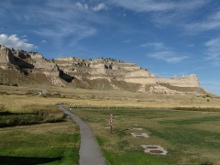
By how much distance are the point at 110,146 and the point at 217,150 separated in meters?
7.71

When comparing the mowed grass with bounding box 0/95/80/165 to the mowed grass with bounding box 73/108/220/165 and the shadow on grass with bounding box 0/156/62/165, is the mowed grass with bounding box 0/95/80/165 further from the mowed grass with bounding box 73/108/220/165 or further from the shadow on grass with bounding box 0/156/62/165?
the mowed grass with bounding box 73/108/220/165

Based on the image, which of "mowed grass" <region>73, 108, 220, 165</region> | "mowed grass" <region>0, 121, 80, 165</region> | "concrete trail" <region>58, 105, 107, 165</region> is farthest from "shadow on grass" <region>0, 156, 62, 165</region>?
"mowed grass" <region>73, 108, 220, 165</region>

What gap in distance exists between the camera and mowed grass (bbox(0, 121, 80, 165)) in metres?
19.9

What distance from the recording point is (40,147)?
2455 centimetres

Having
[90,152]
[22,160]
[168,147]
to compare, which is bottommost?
[22,160]

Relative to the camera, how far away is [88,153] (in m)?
22.2

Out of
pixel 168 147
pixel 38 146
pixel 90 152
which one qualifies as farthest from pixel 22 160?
pixel 168 147

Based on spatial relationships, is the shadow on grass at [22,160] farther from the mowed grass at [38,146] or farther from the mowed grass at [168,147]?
the mowed grass at [168,147]

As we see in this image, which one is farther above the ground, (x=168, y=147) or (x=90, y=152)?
(x=168, y=147)

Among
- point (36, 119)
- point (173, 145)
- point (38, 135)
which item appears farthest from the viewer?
point (36, 119)

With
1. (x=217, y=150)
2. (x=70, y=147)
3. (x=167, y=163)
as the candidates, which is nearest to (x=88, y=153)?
(x=70, y=147)

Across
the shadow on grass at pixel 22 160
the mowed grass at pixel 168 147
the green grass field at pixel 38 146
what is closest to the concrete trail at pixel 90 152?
the green grass field at pixel 38 146

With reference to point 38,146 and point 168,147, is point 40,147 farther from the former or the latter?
point 168,147

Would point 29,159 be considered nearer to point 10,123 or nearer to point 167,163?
point 167,163
